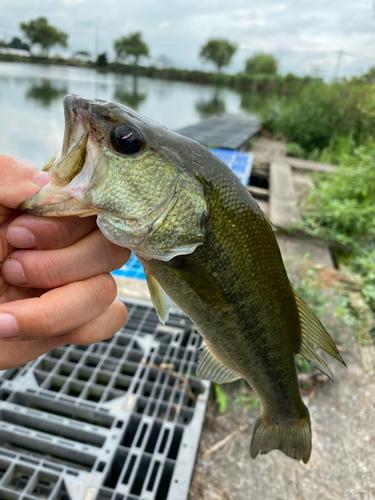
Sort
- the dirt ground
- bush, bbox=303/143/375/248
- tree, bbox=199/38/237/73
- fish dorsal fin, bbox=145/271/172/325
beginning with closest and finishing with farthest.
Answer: fish dorsal fin, bbox=145/271/172/325 < the dirt ground < bush, bbox=303/143/375/248 < tree, bbox=199/38/237/73

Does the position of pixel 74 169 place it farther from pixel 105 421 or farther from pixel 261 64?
pixel 261 64

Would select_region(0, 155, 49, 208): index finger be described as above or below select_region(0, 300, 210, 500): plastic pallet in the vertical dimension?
above

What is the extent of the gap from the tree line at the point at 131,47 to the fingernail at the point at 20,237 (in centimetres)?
540

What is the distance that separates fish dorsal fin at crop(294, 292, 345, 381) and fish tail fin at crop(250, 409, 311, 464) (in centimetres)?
35

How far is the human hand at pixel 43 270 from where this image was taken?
1102 mm

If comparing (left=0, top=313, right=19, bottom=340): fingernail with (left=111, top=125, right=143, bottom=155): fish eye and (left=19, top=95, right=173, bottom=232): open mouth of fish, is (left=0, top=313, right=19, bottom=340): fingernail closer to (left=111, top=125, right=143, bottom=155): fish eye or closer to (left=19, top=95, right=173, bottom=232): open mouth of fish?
(left=19, top=95, right=173, bottom=232): open mouth of fish

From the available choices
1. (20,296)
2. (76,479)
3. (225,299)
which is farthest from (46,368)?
(225,299)

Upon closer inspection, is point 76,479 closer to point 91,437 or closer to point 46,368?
point 91,437

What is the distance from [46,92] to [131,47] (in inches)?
610

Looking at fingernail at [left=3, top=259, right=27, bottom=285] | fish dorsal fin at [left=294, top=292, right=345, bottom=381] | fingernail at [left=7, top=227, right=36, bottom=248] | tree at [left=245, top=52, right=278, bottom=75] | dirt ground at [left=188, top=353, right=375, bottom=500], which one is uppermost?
tree at [left=245, top=52, right=278, bottom=75]

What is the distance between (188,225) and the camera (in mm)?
1133

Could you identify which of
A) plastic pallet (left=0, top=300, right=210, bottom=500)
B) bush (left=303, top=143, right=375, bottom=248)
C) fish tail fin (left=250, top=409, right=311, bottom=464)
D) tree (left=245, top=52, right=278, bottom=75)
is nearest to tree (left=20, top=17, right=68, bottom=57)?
bush (left=303, top=143, right=375, bottom=248)

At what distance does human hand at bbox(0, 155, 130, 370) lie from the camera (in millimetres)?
1102

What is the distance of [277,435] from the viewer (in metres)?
1.61
